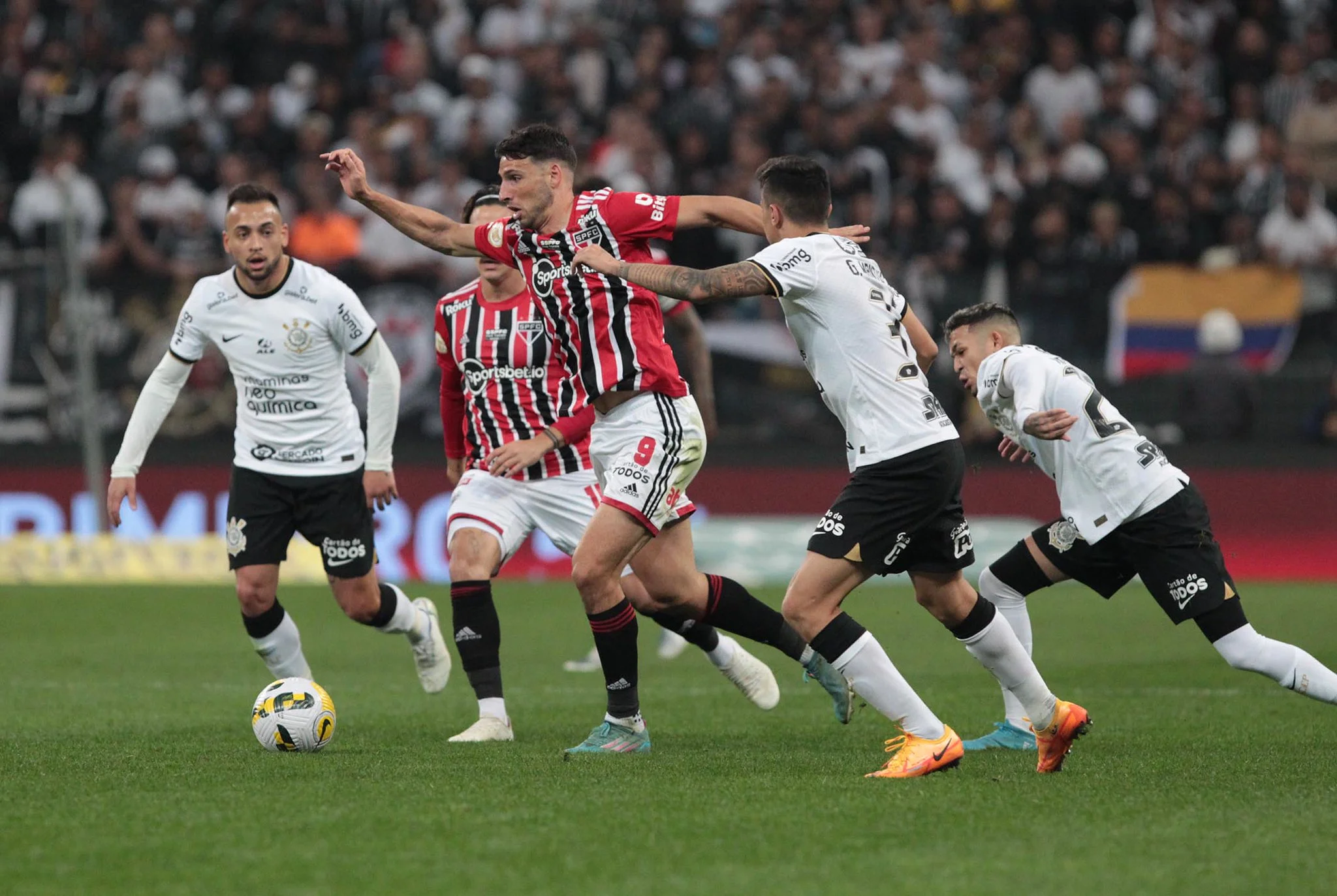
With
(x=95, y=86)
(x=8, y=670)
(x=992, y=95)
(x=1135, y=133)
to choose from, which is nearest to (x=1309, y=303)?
(x=1135, y=133)

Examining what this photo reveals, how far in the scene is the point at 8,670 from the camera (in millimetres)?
10703

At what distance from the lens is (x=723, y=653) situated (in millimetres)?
8156

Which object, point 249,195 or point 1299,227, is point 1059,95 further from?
point 249,195

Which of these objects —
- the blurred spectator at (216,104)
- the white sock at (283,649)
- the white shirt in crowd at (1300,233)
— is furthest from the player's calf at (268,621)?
the blurred spectator at (216,104)

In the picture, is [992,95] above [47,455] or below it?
above

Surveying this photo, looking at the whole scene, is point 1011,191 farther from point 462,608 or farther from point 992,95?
point 462,608

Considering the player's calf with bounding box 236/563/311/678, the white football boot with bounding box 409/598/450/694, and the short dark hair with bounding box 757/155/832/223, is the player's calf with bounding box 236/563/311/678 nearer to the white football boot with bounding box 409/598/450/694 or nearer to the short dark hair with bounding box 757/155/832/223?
the white football boot with bounding box 409/598/450/694

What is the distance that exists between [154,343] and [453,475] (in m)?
9.00

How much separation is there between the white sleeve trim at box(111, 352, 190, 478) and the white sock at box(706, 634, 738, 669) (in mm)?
2872

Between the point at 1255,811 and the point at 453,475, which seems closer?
the point at 1255,811

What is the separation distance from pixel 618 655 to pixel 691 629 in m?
0.80

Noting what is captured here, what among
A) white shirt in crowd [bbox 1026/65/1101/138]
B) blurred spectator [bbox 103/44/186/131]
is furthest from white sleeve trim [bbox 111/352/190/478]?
white shirt in crowd [bbox 1026/65/1101/138]

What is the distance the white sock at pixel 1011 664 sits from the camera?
6465 mm

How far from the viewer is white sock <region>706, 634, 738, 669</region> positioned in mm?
8141
